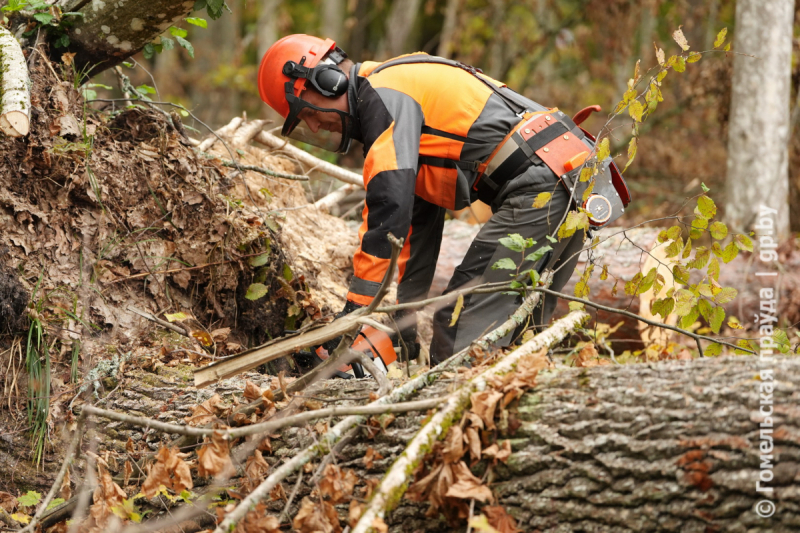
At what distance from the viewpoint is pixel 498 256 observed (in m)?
3.04

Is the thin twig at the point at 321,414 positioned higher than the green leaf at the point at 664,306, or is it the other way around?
the green leaf at the point at 664,306

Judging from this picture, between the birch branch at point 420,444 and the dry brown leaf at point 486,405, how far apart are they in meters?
0.03

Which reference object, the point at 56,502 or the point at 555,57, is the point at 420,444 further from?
the point at 555,57

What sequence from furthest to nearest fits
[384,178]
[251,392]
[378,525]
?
[384,178] < [251,392] < [378,525]

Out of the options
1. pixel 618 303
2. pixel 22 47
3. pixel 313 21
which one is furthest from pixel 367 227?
pixel 313 21

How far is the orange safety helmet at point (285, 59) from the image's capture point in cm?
316

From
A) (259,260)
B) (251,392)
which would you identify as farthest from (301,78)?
(251,392)

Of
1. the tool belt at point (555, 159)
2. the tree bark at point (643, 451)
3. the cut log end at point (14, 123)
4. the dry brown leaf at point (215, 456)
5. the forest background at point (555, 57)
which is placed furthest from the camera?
the forest background at point (555, 57)

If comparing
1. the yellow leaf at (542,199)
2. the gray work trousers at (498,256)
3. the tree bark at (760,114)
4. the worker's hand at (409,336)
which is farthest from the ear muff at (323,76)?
the tree bark at (760,114)

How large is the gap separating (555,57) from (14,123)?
12906 millimetres

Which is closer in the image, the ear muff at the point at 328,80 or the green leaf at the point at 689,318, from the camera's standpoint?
the green leaf at the point at 689,318

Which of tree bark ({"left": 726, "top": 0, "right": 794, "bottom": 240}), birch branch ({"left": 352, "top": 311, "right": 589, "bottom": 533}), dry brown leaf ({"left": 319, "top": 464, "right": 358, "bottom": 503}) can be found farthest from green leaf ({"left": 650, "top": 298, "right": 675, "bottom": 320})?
tree bark ({"left": 726, "top": 0, "right": 794, "bottom": 240})

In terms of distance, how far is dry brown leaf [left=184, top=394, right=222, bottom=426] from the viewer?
2.29 meters

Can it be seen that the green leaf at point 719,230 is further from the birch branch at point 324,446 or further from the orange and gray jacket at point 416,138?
the birch branch at point 324,446
